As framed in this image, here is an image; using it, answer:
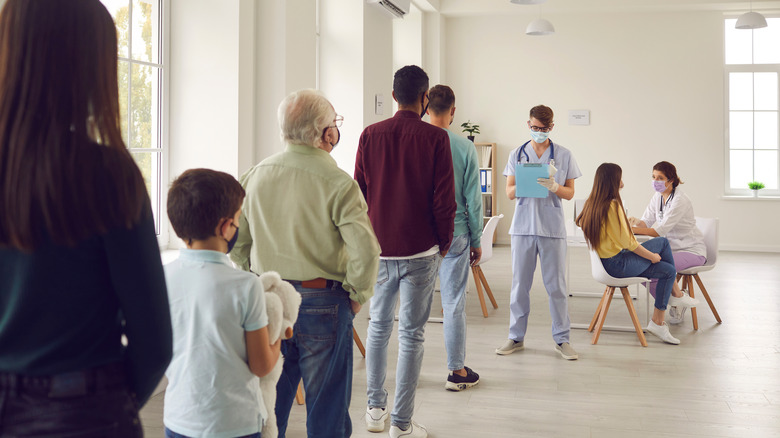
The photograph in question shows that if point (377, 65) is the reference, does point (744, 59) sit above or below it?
above

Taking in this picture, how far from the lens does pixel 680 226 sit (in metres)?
5.13

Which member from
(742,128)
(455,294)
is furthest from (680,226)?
(742,128)

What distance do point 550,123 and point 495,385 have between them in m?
1.68

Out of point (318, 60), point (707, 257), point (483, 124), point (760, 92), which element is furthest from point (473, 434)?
point (760, 92)

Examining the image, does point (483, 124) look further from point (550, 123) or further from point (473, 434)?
point (473, 434)

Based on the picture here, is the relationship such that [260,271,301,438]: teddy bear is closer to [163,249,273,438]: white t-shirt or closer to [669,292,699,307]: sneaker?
[163,249,273,438]: white t-shirt

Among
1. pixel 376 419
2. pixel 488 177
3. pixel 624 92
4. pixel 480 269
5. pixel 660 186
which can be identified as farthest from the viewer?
pixel 488 177

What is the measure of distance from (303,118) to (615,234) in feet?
9.81

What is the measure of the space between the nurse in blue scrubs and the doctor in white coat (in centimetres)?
115

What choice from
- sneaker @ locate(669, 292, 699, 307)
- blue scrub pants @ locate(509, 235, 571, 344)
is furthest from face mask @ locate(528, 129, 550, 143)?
sneaker @ locate(669, 292, 699, 307)

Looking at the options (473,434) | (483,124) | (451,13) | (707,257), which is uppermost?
(451,13)

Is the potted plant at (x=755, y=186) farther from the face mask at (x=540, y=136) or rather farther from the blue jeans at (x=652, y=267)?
the face mask at (x=540, y=136)

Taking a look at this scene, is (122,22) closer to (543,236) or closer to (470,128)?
(543,236)

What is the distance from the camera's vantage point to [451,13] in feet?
32.9
